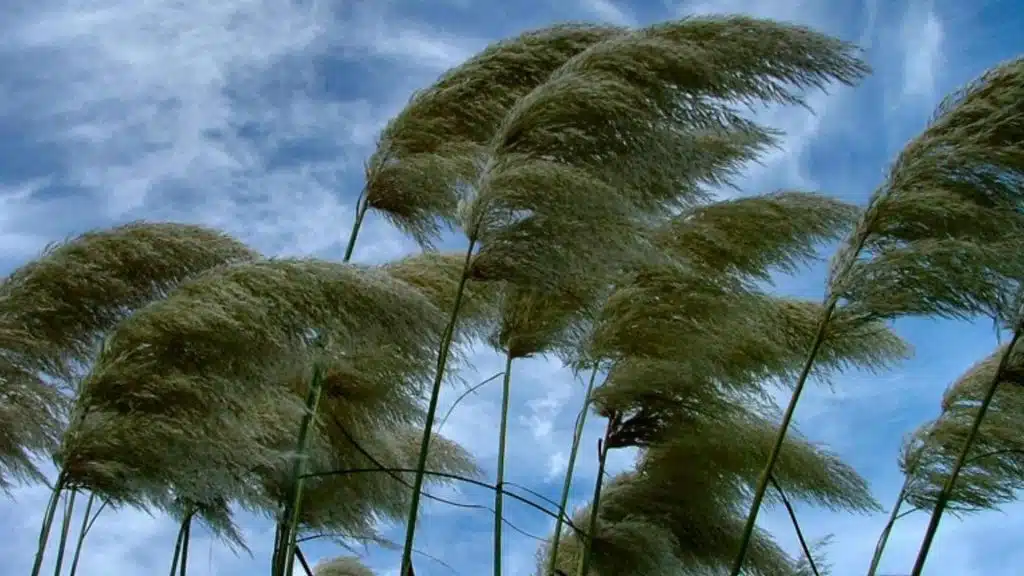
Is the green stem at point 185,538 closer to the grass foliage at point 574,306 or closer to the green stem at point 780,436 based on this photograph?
the grass foliage at point 574,306

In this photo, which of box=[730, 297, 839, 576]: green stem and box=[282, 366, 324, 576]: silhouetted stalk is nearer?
box=[730, 297, 839, 576]: green stem

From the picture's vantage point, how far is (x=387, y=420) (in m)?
3.44

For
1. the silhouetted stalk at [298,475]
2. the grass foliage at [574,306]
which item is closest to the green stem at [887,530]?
the grass foliage at [574,306]

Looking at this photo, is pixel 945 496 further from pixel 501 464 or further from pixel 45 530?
pixel 45 530

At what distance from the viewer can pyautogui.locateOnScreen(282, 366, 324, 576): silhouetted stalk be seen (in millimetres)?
3074

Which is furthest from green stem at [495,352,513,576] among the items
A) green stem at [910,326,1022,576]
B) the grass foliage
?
green stem at [910,326,1022,576]

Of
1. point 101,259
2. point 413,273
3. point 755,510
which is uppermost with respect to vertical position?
point 413,273

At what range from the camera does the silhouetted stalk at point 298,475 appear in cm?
307

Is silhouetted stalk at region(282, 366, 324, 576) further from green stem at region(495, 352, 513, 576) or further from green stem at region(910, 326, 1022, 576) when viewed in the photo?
green stem at region(910, 326, 1022, 576)

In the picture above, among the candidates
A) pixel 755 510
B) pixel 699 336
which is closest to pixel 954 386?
pixel 699 336

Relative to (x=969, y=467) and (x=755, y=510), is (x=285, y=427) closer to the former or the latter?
(x=755, y=510)

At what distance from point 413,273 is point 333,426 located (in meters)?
0.54

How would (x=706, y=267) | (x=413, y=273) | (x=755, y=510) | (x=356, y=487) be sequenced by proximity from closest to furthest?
(x=755, y=510), (x=706, y=267), (x=413, y=273), (x=356, y=487)

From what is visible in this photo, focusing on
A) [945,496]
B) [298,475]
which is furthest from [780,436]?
[298,475]
